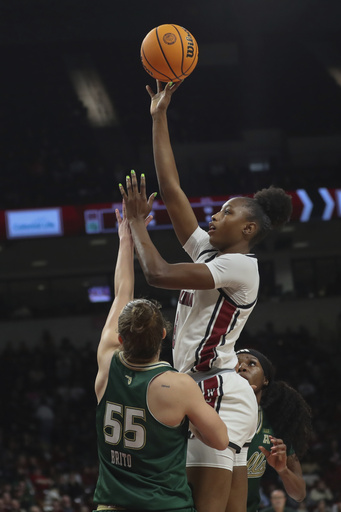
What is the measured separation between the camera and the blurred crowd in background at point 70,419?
388 inches

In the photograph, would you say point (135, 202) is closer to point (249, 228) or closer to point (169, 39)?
point (249, 228)

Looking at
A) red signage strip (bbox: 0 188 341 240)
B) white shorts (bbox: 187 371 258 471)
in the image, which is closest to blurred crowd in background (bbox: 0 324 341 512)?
red signage strip (bbox: 0 188 341 240)

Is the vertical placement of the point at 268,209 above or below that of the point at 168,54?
below

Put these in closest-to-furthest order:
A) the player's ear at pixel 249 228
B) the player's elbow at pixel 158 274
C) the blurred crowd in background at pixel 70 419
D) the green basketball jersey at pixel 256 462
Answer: the player's elbow at pixel 158 274 < the player's ear at pixel 249 228 < the green basketball jersey at pixel 256 462 < the blurred crowd in background at pixel 70 419

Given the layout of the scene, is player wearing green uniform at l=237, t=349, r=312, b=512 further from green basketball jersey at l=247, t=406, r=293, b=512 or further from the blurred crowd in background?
the blurred crowd in background

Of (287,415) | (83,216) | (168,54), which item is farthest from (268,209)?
(83,216)

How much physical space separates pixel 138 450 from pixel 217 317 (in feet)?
2.25

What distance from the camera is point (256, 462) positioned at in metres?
3.47

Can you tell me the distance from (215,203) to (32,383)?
558cm

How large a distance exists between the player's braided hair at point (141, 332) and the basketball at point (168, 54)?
3.90ft

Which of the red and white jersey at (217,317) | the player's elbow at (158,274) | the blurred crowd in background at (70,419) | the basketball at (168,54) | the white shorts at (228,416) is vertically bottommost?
the blurred crowd in background at (70,419)

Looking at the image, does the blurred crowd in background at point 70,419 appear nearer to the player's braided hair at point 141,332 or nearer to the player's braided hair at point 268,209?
the player's braided hair at point 268,209

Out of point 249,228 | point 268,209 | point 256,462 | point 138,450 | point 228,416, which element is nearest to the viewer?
point 138,450

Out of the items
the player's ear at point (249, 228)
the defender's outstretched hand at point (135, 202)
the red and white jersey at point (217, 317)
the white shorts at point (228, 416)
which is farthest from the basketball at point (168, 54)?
the white shorts at point (228, 416)
